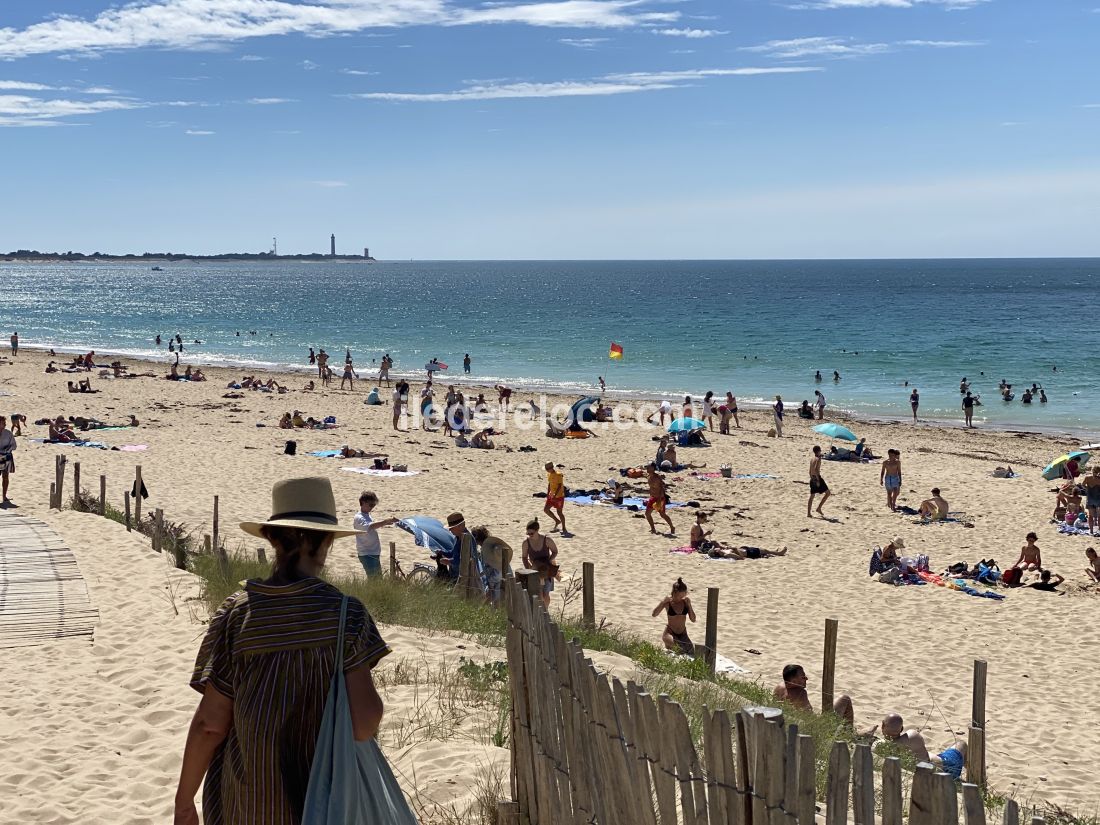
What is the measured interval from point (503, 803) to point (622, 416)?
1095 inches

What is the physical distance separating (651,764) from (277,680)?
128 cm

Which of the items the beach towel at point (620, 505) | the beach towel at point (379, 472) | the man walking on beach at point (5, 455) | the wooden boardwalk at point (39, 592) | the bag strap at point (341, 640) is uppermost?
the bag strap at point (341, 640)

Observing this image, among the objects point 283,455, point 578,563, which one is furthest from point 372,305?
point 578,563

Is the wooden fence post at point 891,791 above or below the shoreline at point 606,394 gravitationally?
above

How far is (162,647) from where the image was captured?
307 inches

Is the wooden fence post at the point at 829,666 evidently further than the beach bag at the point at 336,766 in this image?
Yes

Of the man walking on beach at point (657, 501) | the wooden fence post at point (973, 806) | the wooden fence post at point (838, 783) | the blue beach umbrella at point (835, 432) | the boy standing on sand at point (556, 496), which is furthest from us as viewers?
the blue beach umbrella at point (835, 432)

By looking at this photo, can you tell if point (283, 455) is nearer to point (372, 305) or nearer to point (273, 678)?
point (273, 678)

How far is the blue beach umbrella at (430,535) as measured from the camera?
38.8 ft

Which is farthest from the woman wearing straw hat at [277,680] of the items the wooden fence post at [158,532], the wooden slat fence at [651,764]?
the wooden fence post at [158,532]

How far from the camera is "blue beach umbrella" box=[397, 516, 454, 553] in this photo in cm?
1184

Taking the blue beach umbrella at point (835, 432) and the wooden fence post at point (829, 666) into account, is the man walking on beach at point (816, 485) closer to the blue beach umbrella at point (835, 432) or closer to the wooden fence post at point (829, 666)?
the blue beach umbrella at point (835, 432)

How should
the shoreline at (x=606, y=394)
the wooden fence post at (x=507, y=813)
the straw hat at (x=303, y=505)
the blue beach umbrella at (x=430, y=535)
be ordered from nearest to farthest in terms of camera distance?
the straw hat at (x=303, y=505) < the wooden fence post at (x=507, y=813) < the blue beach umbrella at (x=430, y=535) < the shoreline at (x=606, y=394)

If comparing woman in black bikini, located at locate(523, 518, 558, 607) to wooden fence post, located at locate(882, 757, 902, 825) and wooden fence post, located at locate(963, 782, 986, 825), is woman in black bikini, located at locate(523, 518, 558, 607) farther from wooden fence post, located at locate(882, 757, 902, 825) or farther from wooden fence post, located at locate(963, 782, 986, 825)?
wooden fence post, located at locate(963, 782, 986, 825)
